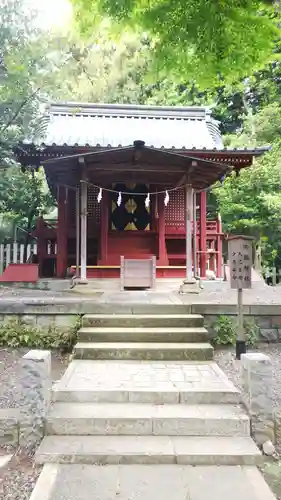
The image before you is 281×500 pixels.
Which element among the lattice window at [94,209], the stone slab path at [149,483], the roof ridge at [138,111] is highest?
the roof ridge at [138,111]

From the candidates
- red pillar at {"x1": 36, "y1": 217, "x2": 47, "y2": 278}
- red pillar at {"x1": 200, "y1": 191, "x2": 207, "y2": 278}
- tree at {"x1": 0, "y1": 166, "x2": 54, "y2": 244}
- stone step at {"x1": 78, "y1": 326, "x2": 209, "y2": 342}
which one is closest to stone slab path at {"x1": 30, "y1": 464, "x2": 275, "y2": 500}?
stone step at {"x1": 78, "y1": 326, "x2": 209, "y2": 342}

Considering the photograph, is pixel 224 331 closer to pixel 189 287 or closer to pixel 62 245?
pixel 189 287

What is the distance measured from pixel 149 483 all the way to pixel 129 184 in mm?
8268

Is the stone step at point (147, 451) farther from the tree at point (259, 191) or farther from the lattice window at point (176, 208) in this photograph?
the tree at point (259, 191)

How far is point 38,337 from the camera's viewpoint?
16.4 feet

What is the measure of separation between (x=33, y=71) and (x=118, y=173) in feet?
9.96

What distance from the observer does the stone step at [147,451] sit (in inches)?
108

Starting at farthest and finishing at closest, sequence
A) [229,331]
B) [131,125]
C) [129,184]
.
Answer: [131,125] → [129,184] → [229,331]

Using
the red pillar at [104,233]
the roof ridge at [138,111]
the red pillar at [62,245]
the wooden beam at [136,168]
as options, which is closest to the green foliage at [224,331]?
the wooden beam at [136,168]

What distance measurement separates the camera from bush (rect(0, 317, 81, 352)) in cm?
494

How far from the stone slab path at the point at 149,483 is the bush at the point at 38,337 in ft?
7.60

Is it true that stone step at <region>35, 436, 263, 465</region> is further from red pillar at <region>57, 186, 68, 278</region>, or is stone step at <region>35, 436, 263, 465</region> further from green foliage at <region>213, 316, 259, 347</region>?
red pillar at <region>57, 186, 68, 278</region>

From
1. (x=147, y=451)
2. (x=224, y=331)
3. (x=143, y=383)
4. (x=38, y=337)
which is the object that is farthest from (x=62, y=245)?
(x=147, y=451)

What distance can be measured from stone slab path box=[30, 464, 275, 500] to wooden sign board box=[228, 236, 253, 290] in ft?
8.68
